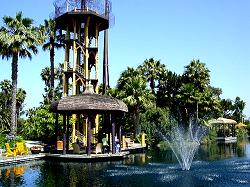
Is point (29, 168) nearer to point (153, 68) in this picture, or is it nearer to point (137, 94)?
point (137, 94)

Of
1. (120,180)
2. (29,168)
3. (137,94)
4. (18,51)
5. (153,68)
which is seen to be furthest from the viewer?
(153,68)

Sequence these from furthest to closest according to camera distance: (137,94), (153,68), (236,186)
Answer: (153,68)
(137,94)
(236,186)

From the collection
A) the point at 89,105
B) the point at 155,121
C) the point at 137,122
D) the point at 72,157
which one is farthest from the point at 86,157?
the point at 155,121

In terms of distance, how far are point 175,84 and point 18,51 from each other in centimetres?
3116

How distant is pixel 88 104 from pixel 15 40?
43.3 ft

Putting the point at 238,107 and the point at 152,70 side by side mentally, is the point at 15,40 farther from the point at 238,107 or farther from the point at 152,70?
the point at 238,107

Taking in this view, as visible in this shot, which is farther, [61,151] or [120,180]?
[61,151]

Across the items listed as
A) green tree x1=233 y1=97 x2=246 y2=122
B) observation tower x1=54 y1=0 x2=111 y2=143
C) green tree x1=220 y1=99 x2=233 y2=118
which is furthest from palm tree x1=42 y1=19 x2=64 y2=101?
green tree x1=233 y1=97 x2=246 y2=122

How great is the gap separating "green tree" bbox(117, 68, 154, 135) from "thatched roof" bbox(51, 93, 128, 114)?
14.9m

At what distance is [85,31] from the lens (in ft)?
136

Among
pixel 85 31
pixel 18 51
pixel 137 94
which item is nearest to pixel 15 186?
pixel 18 51

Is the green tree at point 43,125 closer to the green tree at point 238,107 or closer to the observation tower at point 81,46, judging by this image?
the observation tower at point 81,46

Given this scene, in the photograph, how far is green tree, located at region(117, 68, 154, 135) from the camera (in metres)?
46.5

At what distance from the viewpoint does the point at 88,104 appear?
29.8m
